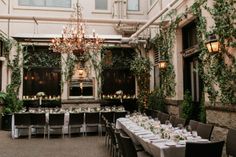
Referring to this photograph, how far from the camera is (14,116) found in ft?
29.0

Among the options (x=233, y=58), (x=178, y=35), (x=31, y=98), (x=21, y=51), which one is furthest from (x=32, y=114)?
(x=233, y=58)

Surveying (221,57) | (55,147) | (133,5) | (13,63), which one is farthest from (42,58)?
(221,57)

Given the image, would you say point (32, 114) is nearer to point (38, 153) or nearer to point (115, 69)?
point (38, 153)

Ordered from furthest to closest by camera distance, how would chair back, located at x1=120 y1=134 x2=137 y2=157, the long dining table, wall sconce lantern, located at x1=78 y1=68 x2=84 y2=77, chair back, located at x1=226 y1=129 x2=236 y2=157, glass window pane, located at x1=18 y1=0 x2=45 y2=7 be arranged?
glass window pane, located at x1=18 y1=0 x2=45 y2=7
wall sconce lantern, located at x1=78 y1=68 x2=84 y2=77
chair back, located at x1=226 y1=129 x2=236 y2=157
the long dining table
chair back, located at x1=120 y1=134 x2=137 y2=157

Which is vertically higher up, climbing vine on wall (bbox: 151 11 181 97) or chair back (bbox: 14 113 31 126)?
climbing vine on wall (bbox: 151 11 181 97)

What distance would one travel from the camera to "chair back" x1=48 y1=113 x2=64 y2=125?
874 cm

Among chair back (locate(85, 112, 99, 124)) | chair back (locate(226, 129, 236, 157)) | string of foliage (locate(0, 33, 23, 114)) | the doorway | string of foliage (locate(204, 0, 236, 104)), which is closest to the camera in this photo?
chair back (locate(226, 129, 236, 157))

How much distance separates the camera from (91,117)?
9.29m

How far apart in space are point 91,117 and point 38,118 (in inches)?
63.8

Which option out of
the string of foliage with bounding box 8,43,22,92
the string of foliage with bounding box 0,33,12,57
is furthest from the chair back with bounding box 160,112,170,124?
the string of foliage with bounding box 0,33,12,57

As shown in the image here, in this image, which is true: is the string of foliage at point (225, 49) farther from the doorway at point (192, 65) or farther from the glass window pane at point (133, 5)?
the glass window pane at point (133, 5)

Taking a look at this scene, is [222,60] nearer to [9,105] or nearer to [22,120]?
[22,120]

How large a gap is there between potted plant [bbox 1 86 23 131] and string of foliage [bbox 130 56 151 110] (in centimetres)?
471

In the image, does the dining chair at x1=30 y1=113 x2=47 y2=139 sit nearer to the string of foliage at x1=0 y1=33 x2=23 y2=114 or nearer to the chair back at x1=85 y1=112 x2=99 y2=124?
the chair back at x1=85 y1=112 x2=99 y2=124
